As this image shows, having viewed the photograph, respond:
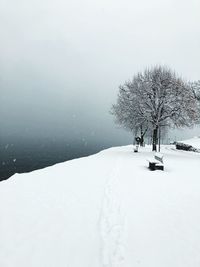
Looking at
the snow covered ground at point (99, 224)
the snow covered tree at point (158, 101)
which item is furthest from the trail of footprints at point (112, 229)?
the snow covered tree at point (158, 101)

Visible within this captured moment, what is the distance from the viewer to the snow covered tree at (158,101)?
27.6m

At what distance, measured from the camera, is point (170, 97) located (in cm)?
2842

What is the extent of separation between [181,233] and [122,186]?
466 centimetres

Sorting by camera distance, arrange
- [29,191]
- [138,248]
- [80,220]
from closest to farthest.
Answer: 1. [138,248]
2. [80,220]
3. [29,191]

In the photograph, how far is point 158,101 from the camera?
96.4 feet

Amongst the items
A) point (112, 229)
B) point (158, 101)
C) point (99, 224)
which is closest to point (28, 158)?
point (158, 101)

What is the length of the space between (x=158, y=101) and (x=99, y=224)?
2548 cm

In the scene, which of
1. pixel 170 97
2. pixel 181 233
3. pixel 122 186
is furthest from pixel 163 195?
pixel 170 97

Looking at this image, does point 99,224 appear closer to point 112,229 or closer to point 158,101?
point 112,229

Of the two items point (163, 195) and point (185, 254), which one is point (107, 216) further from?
point (163, 195)

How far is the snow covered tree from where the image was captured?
2764cm

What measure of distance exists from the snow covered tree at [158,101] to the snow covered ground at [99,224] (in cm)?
1873

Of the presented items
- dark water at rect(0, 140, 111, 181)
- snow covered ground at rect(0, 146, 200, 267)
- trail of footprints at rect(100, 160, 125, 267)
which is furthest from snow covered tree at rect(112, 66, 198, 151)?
dark water at rect(0, 140, 111, 181)

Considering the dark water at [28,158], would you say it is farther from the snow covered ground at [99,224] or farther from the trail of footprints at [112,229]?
the trail of footprints at [112,229]
